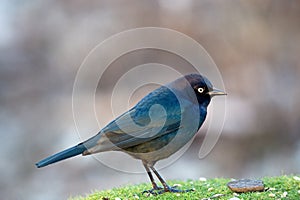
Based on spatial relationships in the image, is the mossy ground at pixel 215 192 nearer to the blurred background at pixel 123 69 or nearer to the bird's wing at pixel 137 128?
the bird's wing at pixel 137 128

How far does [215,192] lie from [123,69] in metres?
6.47

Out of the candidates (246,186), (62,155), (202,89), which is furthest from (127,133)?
(246,186)

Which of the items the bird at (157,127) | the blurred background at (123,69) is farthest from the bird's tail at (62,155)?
the blurred background at (123,69)

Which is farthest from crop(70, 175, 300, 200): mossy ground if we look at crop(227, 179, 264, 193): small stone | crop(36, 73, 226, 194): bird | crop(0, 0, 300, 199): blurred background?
crop(0, 0, 300, 199): blurred background

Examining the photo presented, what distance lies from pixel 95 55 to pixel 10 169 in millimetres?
3243

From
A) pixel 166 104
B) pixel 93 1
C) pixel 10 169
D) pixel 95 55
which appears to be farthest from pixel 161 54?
pixel 166 104

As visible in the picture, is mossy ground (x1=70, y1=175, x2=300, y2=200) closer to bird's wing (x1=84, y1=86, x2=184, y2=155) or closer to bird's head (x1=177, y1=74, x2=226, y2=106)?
bird's wing (x1=84, y1=86, x2=184, y2=155)

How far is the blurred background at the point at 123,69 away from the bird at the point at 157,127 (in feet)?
11.1

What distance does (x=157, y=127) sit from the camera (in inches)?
173

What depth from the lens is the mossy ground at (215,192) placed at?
159 inches

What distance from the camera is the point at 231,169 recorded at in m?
8.52

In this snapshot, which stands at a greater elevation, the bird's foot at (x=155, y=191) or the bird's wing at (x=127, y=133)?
the bird's wing at (x=127, y=133)

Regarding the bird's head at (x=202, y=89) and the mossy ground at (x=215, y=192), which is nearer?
the mossy ground at (x=215, y=192)

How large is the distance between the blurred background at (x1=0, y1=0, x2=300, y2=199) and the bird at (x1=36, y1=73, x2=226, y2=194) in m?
3.38
